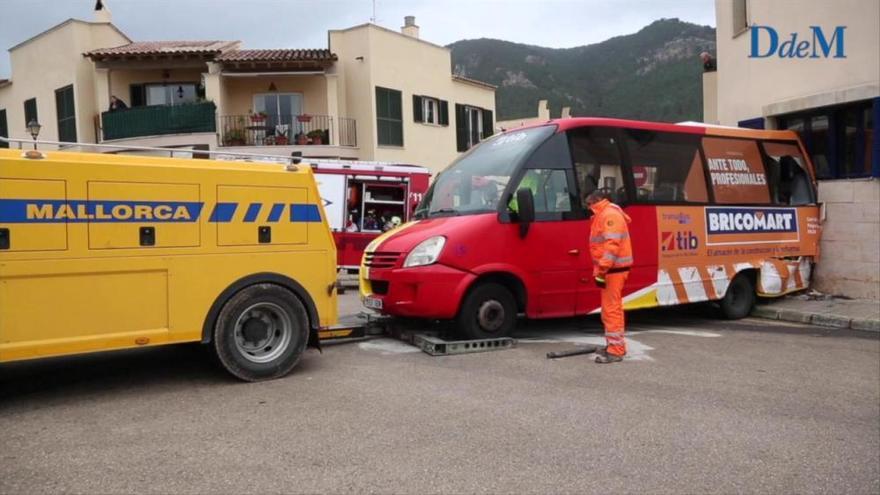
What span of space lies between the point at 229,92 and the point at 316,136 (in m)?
4.16

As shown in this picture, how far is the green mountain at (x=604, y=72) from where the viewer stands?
71812mm

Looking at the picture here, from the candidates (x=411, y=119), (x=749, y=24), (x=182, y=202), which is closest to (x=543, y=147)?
(x=182, y=202)

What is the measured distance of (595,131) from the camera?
335 inches

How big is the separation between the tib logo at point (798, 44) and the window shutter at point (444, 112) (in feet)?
63.0

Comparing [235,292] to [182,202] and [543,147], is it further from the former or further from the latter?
[543,147]

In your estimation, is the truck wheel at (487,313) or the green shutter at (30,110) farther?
the green shutter at (30,110)

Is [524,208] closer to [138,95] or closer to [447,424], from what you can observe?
[447,424]

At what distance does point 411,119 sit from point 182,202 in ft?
78.2

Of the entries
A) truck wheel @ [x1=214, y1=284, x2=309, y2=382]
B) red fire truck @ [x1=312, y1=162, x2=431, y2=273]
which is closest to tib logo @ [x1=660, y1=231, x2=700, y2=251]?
truck wheel @ [x1=214, y1=284, x2=309, y2=382]

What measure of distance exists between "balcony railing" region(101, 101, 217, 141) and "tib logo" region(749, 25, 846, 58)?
19725 millimetres

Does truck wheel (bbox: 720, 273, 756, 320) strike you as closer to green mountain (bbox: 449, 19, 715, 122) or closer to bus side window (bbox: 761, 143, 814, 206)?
bus side window (bbox: 761, 143, 814, 206)

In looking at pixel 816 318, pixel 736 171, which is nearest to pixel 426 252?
pixel 736 171

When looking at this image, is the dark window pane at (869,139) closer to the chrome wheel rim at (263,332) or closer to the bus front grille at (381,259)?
the bus front grille at (381,259)

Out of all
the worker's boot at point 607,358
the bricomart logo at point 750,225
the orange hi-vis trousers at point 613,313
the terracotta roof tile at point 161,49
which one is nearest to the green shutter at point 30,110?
the terracotta roof tile at point 161,49
